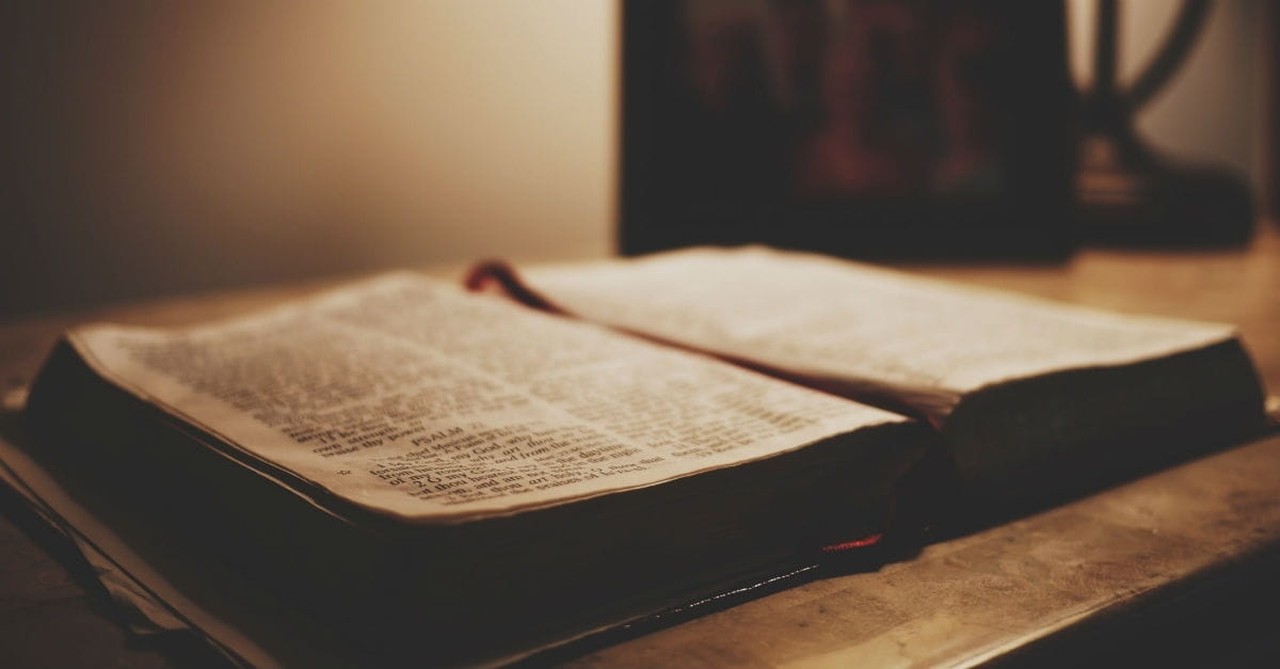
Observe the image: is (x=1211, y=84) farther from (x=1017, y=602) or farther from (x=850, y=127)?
(x=1017, y=602)

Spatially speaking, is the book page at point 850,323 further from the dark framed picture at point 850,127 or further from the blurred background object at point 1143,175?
the blurred background object at point 1143,175

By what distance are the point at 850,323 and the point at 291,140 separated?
2.20 feet

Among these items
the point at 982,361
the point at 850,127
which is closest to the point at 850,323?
the point at 982,361

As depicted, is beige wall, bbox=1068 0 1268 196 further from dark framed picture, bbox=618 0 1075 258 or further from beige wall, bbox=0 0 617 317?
beige wall, bbox=0 0 617 317

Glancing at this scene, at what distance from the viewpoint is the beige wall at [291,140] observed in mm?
978

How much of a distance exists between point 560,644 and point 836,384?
9.1 inches

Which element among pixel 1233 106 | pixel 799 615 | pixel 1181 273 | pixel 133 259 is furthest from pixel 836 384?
pixel 1233 106

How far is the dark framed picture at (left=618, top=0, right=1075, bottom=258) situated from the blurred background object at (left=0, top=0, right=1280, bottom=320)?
39mm

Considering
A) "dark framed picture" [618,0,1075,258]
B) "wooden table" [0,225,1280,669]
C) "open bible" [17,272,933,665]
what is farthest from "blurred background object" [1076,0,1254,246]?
"open bible" [17,272,933,665]

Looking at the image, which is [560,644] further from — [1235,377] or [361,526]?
[1235,377]

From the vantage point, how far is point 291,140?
43.7 inches

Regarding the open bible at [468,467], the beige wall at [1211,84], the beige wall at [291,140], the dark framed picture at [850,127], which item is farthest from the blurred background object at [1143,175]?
the open bible at [468,467]

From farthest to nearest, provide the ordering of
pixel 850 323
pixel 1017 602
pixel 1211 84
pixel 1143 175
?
pixel 1211 84
pixel 1143 175
pixel 850 323
pixel 1017 602

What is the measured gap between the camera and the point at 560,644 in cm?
36
